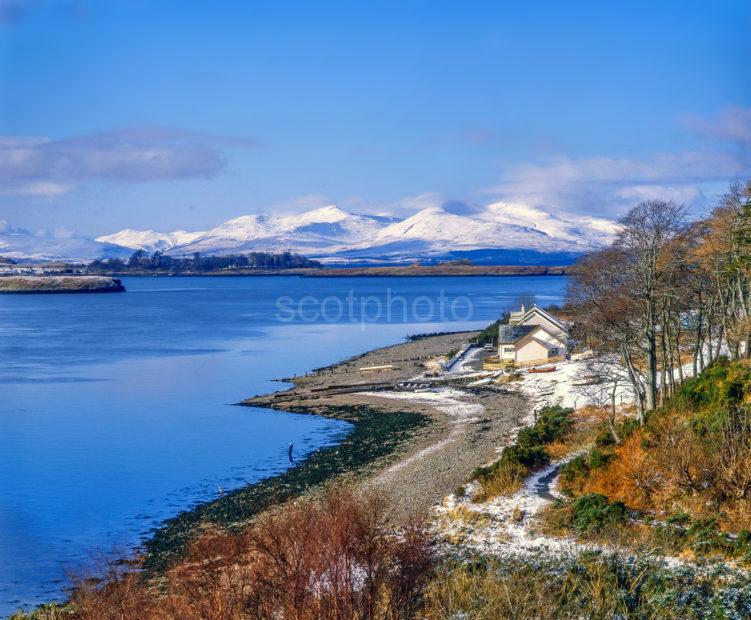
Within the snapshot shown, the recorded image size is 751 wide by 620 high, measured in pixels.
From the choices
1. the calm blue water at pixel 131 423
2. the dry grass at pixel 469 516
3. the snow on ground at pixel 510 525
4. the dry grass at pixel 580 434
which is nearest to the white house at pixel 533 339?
the calm blue water at pixel 131 423

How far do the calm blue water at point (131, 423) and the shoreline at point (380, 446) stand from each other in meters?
1.03

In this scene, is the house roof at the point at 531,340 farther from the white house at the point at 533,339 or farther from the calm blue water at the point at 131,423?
the calm blue water at the point at 131,423

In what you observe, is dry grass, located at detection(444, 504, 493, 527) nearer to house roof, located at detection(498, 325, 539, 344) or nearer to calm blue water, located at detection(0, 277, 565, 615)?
calm blue water, located at detection(0, 277, 565, 615)

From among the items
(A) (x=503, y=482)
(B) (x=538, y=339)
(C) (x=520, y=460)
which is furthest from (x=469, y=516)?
(B) (x=538, y=339)

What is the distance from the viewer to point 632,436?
68.1 ft

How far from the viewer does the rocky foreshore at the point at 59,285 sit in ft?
546

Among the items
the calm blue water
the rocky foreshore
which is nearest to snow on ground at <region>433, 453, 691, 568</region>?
the calm blue water

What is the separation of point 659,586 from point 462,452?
1447cm

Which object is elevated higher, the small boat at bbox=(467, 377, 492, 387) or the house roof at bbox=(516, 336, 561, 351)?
the house roof at bbox=(516, 336, 561, 351)

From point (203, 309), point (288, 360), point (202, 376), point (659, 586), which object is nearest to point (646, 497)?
point (659, 586)

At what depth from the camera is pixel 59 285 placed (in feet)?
561

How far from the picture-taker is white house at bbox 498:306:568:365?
150 feet

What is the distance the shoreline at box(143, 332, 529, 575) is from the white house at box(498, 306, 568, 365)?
4915 mm

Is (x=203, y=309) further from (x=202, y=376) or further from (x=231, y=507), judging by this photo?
(x=231, y=507)
